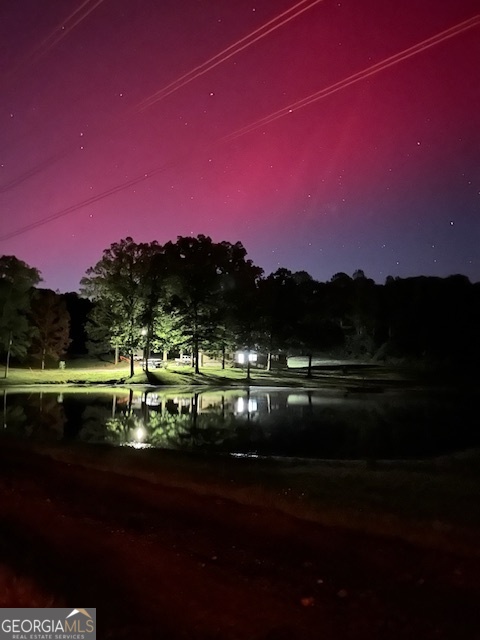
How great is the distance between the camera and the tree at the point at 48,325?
212ft

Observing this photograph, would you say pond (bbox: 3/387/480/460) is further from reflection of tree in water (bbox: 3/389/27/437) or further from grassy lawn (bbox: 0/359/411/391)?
grassy lawn (bbox: 0/359/411/391)

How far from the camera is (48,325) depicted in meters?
65.1

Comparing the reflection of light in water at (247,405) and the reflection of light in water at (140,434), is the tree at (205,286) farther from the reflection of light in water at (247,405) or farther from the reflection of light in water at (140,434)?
the reflection of light in water at (140,434)

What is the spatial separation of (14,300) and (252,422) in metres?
35.7

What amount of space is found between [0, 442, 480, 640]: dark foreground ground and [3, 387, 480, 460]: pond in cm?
1024

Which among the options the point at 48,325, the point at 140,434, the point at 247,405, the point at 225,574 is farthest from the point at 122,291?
the point at 225,574

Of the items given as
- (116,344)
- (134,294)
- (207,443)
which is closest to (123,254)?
(134,294)

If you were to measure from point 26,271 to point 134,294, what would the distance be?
35.0 ft

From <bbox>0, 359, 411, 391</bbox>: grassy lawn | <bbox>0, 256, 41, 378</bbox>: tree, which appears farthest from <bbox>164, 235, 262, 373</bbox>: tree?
<bbox>0, 256, 41, 378</bbox>: tree

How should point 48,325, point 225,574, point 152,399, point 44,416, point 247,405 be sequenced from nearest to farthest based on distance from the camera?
1. point 225,574
2. point 44,416
3. point 247,405
4. point 152,399
5. point 48,325

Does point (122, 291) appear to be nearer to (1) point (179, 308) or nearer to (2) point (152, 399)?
(1) point (179, 308)

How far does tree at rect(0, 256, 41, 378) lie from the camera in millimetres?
53969

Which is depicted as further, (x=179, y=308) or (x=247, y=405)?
(x=179, y=308)

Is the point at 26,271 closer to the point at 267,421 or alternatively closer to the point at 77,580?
the point at 267,421
